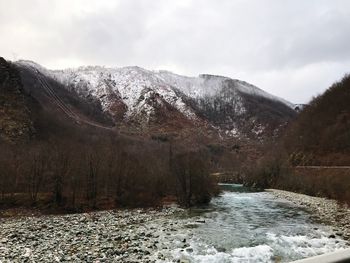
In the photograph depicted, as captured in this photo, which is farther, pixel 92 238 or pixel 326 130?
pixel 326 130

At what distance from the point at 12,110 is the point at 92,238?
86.9 metres

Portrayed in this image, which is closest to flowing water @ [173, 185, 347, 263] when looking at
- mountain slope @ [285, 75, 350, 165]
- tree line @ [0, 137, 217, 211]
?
tree line @ [0, 137, 217, 211]

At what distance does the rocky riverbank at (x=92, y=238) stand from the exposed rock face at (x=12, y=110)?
60.8m

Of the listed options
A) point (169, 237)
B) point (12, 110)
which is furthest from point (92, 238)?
point (12, 110)

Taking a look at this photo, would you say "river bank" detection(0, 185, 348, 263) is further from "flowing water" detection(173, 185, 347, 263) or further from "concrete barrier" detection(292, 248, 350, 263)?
"concrete barrier" detection(292, 248, 350, 263)

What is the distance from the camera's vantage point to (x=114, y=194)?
173 ft

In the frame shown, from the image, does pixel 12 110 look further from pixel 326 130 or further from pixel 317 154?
pixel 326 130

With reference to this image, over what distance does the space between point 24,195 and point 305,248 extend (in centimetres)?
3655

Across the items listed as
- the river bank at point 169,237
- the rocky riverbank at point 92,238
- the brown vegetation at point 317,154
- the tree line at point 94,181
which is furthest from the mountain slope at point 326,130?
the rocky riverbank at point 92,238

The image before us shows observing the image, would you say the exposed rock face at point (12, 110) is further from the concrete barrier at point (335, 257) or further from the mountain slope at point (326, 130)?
the concrete barrier at point (335, 257)

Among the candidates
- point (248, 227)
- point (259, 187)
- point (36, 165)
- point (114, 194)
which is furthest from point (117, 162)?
point (259, 187)

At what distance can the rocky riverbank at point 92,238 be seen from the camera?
22172 mm

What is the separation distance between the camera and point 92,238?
90.0 feet

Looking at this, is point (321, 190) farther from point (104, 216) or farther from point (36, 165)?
point (36, 165)
